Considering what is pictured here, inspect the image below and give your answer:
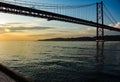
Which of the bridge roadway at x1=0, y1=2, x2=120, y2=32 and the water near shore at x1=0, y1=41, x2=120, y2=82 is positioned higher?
the bridge roadway at x1=0, y1=2, x2=120, y2=32

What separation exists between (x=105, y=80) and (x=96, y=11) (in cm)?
8540

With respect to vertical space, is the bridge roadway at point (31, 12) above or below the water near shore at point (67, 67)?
above

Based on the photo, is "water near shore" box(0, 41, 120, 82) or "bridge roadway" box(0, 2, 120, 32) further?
"bridge roadway" box(0, 2, 120, 32)

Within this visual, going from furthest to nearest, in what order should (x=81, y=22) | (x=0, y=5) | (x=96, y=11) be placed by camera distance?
1. (x=96, y=11)
2. (x=81, y=22)
3. (x=0, y=5)

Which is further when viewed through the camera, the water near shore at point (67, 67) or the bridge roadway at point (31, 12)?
the bridge roadway at point (31, 12)

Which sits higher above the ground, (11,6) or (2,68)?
(11,6)

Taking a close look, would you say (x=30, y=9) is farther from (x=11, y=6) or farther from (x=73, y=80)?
(x=73, y=80)

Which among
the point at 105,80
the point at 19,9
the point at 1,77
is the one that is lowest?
the point at 105,80

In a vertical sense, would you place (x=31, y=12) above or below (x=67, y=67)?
above

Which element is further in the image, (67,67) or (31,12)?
(31,12)

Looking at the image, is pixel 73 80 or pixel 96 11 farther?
pixel 96 11

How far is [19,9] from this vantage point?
43.6m

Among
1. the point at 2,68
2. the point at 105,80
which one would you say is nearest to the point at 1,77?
the point at 2,68

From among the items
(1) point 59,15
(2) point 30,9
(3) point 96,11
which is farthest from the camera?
(3) point 96,11
